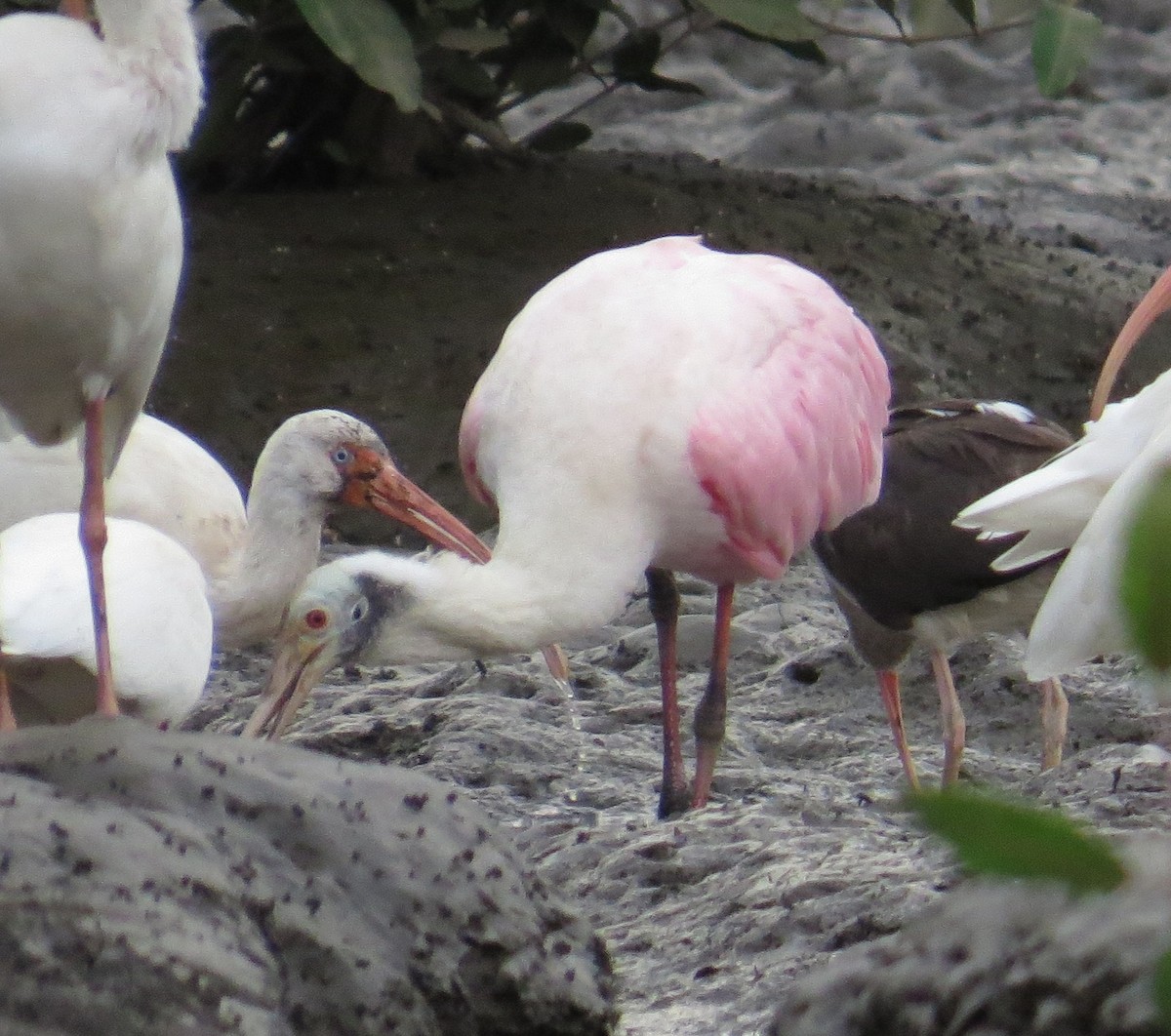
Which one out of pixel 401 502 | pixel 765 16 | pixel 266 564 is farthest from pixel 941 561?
pixel 765 16

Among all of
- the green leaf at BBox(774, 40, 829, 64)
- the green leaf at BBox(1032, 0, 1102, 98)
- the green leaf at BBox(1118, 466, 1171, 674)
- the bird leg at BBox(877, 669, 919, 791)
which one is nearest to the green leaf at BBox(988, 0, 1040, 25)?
the green leaf at BBox(774, 40, 829, 64)

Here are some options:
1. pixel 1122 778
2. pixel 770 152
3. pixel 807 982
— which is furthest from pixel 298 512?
pixel 770 152

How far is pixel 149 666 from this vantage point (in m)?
4.64

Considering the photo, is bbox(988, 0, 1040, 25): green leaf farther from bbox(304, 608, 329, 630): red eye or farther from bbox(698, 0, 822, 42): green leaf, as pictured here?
bbox(304, 608, 329, 630): red eye

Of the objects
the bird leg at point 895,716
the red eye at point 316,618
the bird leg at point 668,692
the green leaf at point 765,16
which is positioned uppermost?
the green leaf at point 765,16

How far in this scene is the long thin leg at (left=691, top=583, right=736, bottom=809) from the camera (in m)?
5.36

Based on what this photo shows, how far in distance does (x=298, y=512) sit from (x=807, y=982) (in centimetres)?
396

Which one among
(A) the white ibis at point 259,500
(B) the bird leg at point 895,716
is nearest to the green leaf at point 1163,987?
(B) the bird leg at point 895,716

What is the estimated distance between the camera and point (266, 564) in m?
6.02

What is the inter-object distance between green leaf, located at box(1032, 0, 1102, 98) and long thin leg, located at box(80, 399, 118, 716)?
13.7 ft

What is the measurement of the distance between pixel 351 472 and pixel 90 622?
1775 mm

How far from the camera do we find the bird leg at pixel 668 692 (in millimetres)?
5312

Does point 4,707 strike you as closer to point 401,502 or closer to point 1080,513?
point 401,502

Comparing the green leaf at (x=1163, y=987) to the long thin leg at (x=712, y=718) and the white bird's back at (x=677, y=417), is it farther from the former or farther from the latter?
the long thin leg at (x=712, y=718)
